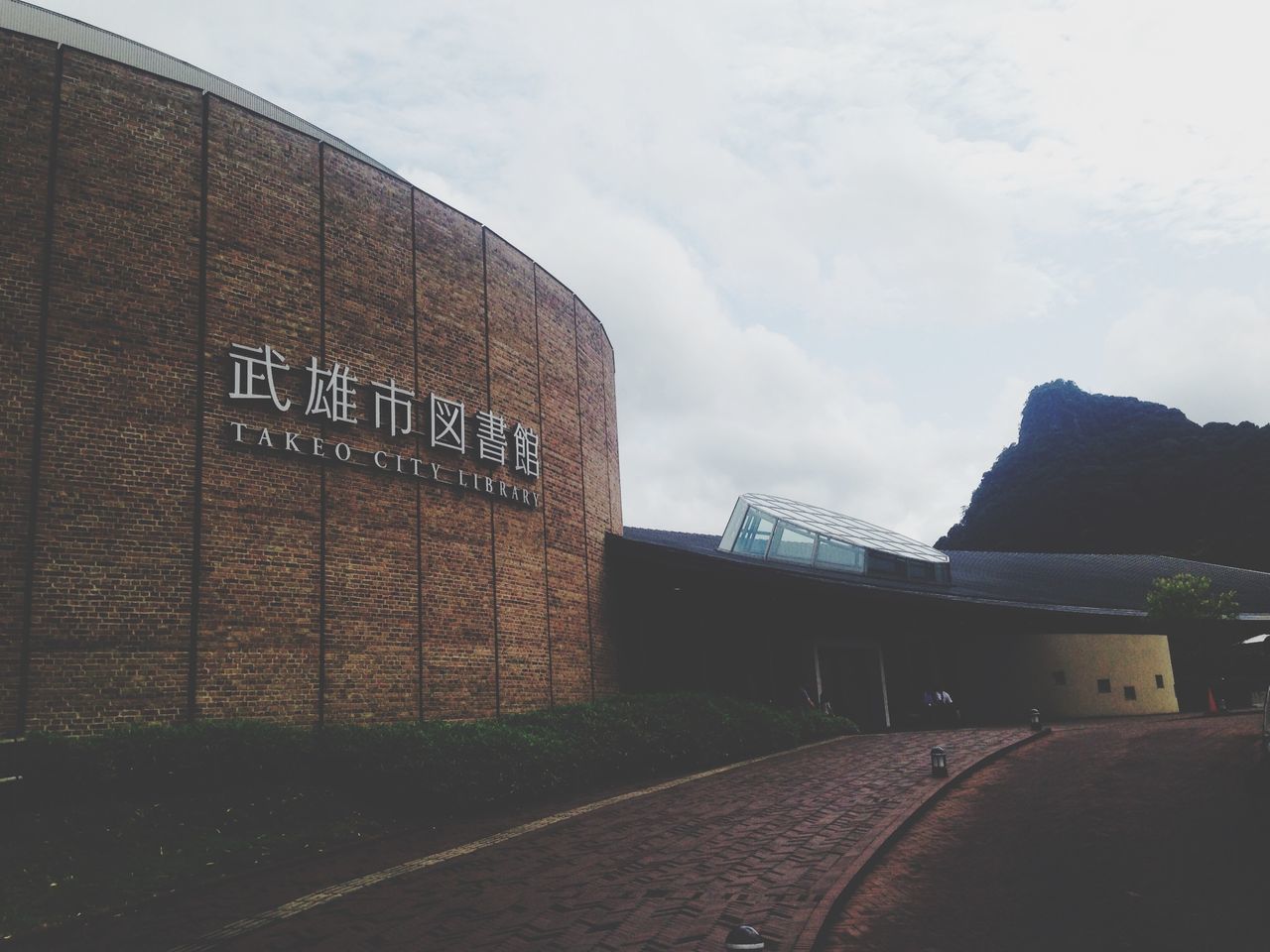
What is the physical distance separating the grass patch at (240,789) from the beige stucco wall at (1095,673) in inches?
680

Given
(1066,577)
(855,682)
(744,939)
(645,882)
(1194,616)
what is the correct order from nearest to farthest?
(744,939)
(645,882)
(1194,616)
(855,682)
(1066,577)

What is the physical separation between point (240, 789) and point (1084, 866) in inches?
351

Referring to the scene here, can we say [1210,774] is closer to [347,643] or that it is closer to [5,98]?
[347,643]

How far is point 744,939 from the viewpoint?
5.64 m

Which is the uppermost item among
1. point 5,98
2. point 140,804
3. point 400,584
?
point 5,98

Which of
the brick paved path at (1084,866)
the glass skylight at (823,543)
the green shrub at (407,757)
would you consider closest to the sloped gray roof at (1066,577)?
the glass skylight at (823,543)

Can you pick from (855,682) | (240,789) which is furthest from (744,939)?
(855,682)

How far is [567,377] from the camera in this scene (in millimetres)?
20297

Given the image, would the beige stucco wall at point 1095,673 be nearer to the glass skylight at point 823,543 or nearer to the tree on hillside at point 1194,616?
the tree on hillside at point 1194,616

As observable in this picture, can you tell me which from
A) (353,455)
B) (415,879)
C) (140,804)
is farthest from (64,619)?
(415,879)

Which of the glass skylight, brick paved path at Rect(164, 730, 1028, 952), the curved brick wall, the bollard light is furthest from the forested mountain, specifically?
the bollard light

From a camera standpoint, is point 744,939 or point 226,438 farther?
point 226,438

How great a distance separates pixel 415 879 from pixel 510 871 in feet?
2.90

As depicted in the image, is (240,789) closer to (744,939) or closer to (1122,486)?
(744,939)
